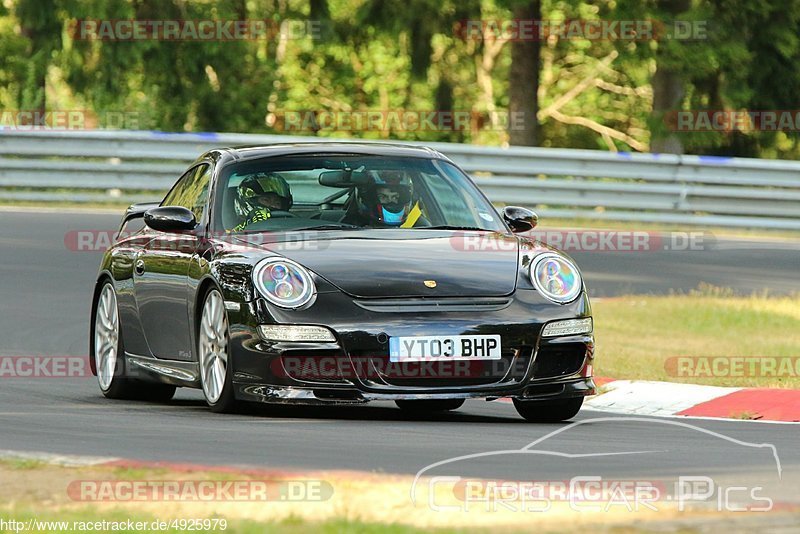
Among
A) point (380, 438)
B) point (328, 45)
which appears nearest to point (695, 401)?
point (380, 438)

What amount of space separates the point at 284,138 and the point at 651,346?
10073 mm

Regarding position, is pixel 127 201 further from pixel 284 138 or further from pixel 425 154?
pixel 425 154

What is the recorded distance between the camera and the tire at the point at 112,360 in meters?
10.4

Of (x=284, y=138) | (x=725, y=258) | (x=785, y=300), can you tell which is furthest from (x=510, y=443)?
(x=284, y=138)

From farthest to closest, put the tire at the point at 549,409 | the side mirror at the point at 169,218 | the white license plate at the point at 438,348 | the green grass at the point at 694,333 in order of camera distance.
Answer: the green grass at the point at 694,333 → the side mirror at the point at 169,218 → the tire at the point at 549,409 → the white license plate at the point at 438,348

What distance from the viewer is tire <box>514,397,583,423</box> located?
8.98m

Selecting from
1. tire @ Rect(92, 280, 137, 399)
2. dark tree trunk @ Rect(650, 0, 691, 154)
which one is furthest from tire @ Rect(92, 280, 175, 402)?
dark tree trunk @ Rect(650, 0, 691, 154)

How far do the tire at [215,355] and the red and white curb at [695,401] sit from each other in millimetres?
2478

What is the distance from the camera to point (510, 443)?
7.60 meters

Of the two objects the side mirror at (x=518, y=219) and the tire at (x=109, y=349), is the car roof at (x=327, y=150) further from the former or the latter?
the tire at (x=109, y=349)

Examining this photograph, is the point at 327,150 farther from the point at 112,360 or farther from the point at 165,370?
the point at 112,360

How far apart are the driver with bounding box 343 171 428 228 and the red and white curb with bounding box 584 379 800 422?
1.67 metres

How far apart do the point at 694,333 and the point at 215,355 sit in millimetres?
5648

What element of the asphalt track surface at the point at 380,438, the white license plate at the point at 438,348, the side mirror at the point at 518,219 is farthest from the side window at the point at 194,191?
the white license plate at the point at 438,348
